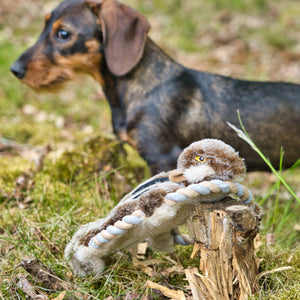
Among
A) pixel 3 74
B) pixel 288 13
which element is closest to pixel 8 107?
pixel 3 74

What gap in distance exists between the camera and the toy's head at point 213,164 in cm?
128

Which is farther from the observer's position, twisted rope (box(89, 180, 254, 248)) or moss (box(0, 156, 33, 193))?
moss (box(0, 156, 33, 193))

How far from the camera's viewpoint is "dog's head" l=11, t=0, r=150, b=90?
265cm

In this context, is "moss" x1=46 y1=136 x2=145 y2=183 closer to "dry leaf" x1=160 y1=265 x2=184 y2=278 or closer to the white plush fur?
"dry leaf" x1=160 y1=265 x2=184 y2=278

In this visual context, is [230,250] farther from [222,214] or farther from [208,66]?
[208,66]

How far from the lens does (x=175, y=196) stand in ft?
4.11

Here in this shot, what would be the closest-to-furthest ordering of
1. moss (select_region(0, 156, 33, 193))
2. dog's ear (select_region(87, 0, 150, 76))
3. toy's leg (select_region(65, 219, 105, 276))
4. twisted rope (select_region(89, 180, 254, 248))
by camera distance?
twisted rope (select_region(89, 180, 254, 248)) → toy's leg (select_region(65, 219, 105, 276)) → moss (select_region(0, 156, 33, 193)) → dog's ear (select_region(87, 0, 150, 76))

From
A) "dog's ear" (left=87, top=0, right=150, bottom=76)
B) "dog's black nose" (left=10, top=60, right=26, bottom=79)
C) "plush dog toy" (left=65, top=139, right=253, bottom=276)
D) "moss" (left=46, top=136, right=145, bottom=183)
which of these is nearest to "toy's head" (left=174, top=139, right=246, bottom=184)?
"plush dog toy" (left=65, top=139, right=253, bottom=276)

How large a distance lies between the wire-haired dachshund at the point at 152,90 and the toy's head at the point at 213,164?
121 cm

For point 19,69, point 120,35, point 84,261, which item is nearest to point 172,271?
point 84,261

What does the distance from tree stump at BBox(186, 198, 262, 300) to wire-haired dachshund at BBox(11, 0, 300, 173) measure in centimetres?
123

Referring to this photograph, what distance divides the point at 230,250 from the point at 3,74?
4.56m

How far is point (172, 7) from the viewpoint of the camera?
8.67 m

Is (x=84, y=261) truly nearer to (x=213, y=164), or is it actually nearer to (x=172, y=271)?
(x=172, y=271)
